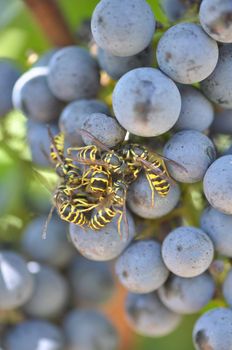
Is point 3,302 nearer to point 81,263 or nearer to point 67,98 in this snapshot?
point 81,263

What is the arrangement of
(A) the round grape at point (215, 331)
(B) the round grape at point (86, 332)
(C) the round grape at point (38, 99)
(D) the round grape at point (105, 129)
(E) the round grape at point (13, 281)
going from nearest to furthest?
(D) the round grape at point (105, 129), (A) the round grape at point (215, 331), (C) the round grape at point (38, 99), (E) the round grape at point (13, 281), (B) the round grape at point (86, 332)

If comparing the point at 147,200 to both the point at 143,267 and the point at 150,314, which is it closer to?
the point at 143,267

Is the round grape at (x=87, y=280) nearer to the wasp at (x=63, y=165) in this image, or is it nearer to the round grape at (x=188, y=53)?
the wasp at (x=63, y=165)

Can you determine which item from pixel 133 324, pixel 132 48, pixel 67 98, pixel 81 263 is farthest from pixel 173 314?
pixel 132 48

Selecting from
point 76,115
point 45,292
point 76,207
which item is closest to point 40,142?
point 76,115

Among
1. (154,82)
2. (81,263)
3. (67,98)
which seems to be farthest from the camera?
(81,263)

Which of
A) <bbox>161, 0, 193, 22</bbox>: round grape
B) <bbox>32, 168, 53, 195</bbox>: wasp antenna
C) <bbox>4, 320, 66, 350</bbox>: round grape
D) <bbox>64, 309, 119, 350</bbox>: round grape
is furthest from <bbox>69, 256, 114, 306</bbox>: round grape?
<bbox>161, 0, 193, 22</bbox>: round grape

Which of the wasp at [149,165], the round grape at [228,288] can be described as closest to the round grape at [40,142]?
the wasp at [149,165]
